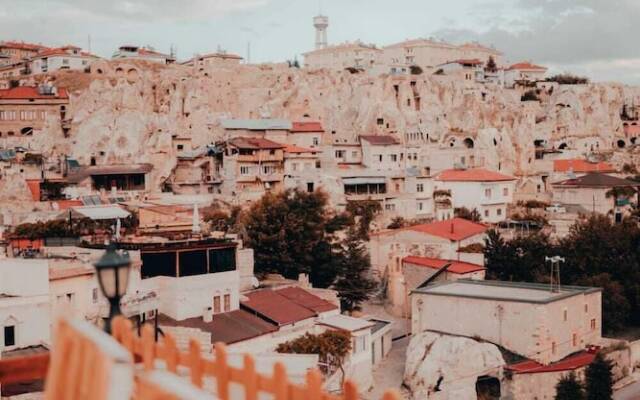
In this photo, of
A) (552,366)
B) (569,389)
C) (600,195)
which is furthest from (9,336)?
(600,195)

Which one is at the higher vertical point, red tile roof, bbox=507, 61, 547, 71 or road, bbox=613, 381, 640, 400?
red tile roof, bbox=507, 61, 547, 71

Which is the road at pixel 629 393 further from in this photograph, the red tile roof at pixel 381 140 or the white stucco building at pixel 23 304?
the red tile roof at pixel 381 140

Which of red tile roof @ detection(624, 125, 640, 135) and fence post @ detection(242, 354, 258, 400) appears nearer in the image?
fence post @ detection(242, 354, 258, 400)

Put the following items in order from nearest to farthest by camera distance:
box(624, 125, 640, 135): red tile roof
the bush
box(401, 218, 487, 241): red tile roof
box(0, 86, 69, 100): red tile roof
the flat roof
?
1. the flat roof
2. box(401, 218, 487, 241): red tile roof
3. box(0, 86, 69, 100): red tile roof
4. box(624, 125, 640, 135): red tile roof
5. the bush

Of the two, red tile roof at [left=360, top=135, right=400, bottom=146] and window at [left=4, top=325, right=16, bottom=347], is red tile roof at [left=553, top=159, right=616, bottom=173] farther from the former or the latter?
window at [left=4, top=325, right=16, bottom=347]

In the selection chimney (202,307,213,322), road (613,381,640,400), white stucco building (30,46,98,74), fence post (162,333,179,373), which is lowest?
road (613,381,640,400)

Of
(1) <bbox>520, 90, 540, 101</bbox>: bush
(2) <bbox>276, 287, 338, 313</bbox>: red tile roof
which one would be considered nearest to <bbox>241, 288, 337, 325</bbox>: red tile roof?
(2) <bbox>276, 287, 338, 313</bbox>: red tile roof

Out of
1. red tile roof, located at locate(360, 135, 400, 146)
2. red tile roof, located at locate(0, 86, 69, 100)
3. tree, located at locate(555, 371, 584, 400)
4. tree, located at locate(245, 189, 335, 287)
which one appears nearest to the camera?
tree, located at locate(555, 371, 584, 400)
